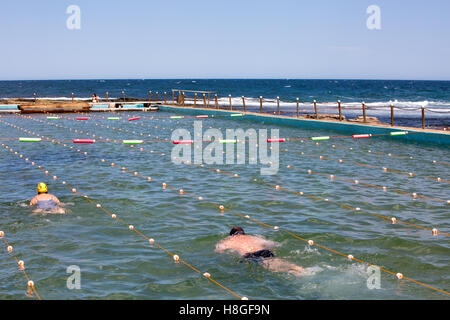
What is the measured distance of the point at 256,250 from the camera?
25.8 feet

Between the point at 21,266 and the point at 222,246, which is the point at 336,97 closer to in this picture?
the point at 222,246

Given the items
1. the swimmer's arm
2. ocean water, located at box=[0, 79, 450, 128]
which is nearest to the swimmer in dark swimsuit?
the swimmer's arm

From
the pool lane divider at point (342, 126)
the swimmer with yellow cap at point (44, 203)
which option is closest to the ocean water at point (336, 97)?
the pool lane divider at point (342, 126)

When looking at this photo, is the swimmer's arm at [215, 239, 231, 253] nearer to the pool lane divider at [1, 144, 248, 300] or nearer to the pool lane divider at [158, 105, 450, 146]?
the pool lane divider at [1, 144, 248, 300]

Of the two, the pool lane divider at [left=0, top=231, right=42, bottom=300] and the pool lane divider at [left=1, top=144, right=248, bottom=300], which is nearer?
the pool lane divider at [left=0, top=231, right=42, bottom=300]

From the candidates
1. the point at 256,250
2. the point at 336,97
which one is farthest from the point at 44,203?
the point at 336,97

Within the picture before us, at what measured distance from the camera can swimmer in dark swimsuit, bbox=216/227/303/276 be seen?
7516 mm

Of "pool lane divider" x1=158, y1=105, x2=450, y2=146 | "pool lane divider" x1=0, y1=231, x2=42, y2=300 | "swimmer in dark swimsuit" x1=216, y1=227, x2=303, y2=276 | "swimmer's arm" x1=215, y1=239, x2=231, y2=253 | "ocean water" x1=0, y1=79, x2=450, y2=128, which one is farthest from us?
"ocean water" x1=0, y1=79, x2=450, y2=128

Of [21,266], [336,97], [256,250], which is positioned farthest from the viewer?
[336,97]

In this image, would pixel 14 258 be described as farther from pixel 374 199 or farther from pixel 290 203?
pixel 374 199

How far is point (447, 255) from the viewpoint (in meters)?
8.13

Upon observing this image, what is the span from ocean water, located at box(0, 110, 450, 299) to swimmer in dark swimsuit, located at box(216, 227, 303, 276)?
185 mm

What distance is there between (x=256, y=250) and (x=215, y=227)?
6.18 feet

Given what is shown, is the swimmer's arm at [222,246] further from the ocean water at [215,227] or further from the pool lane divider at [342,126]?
the pool lane divider at [342,126]
